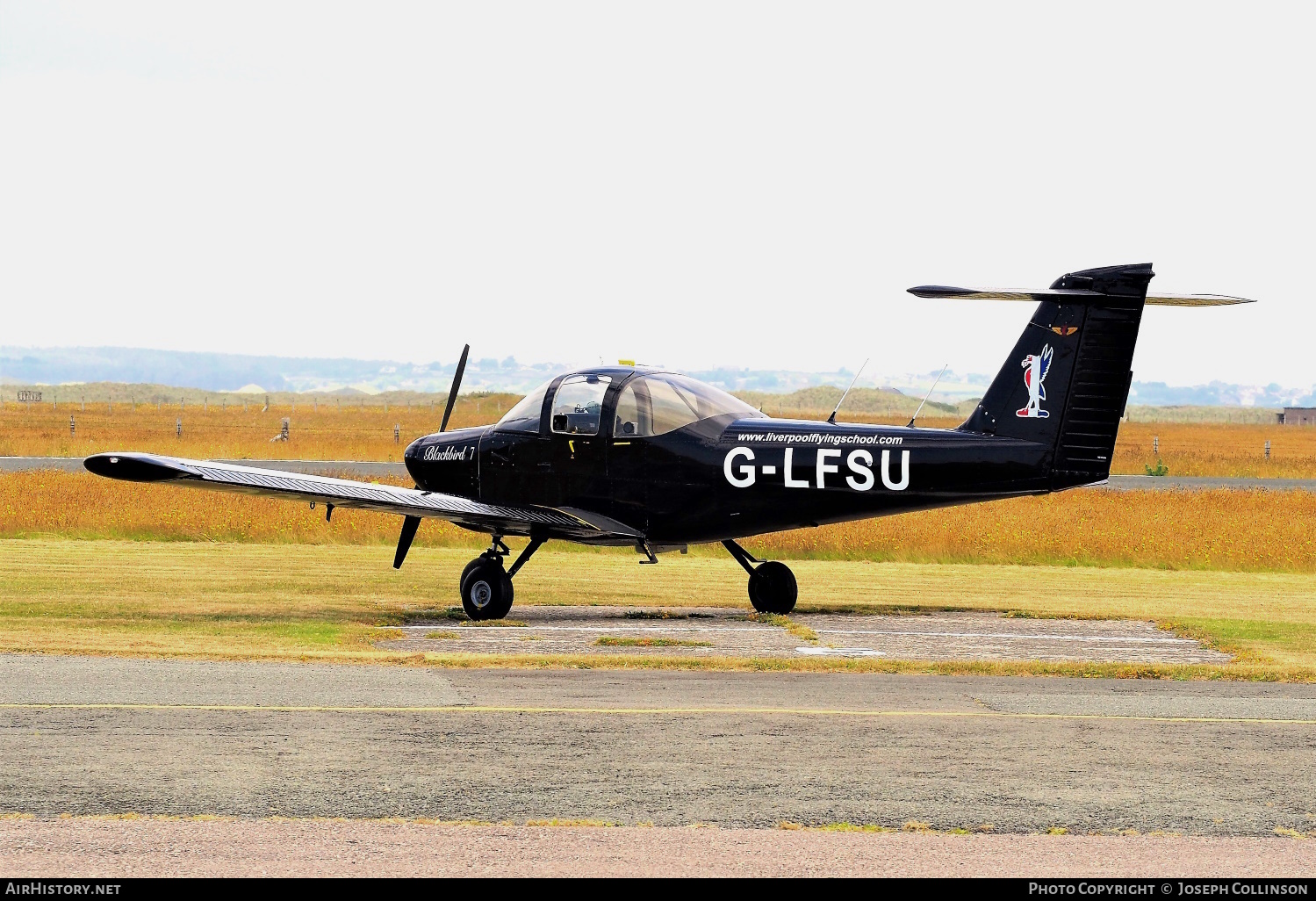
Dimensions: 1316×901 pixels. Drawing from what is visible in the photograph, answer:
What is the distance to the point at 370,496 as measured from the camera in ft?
54.3

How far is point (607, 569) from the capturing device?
23938mm

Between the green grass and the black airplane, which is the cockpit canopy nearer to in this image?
the black airplane

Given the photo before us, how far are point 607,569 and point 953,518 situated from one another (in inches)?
344

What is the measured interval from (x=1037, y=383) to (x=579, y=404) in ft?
16.8

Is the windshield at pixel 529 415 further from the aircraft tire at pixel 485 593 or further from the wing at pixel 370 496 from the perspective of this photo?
the aircraft tire at pixel 485 593

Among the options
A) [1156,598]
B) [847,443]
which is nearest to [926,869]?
[847,443]

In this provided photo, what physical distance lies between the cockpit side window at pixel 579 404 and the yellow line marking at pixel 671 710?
277 inches

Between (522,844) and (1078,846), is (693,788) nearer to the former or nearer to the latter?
(522,844)

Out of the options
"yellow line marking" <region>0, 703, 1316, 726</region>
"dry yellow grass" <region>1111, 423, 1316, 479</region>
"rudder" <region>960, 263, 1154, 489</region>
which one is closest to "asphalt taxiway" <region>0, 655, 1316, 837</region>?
"yellow line marking" <region>0, 703, 1316, 726</region>

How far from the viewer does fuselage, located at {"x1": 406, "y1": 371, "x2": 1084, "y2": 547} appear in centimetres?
1612

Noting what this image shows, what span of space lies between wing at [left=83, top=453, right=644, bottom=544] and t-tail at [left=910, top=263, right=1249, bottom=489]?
4636mm

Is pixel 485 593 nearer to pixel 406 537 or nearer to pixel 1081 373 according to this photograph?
pixel 406 537

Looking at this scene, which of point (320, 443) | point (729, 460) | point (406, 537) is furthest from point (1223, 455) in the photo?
point (406, 537)

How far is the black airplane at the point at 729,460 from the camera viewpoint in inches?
630
